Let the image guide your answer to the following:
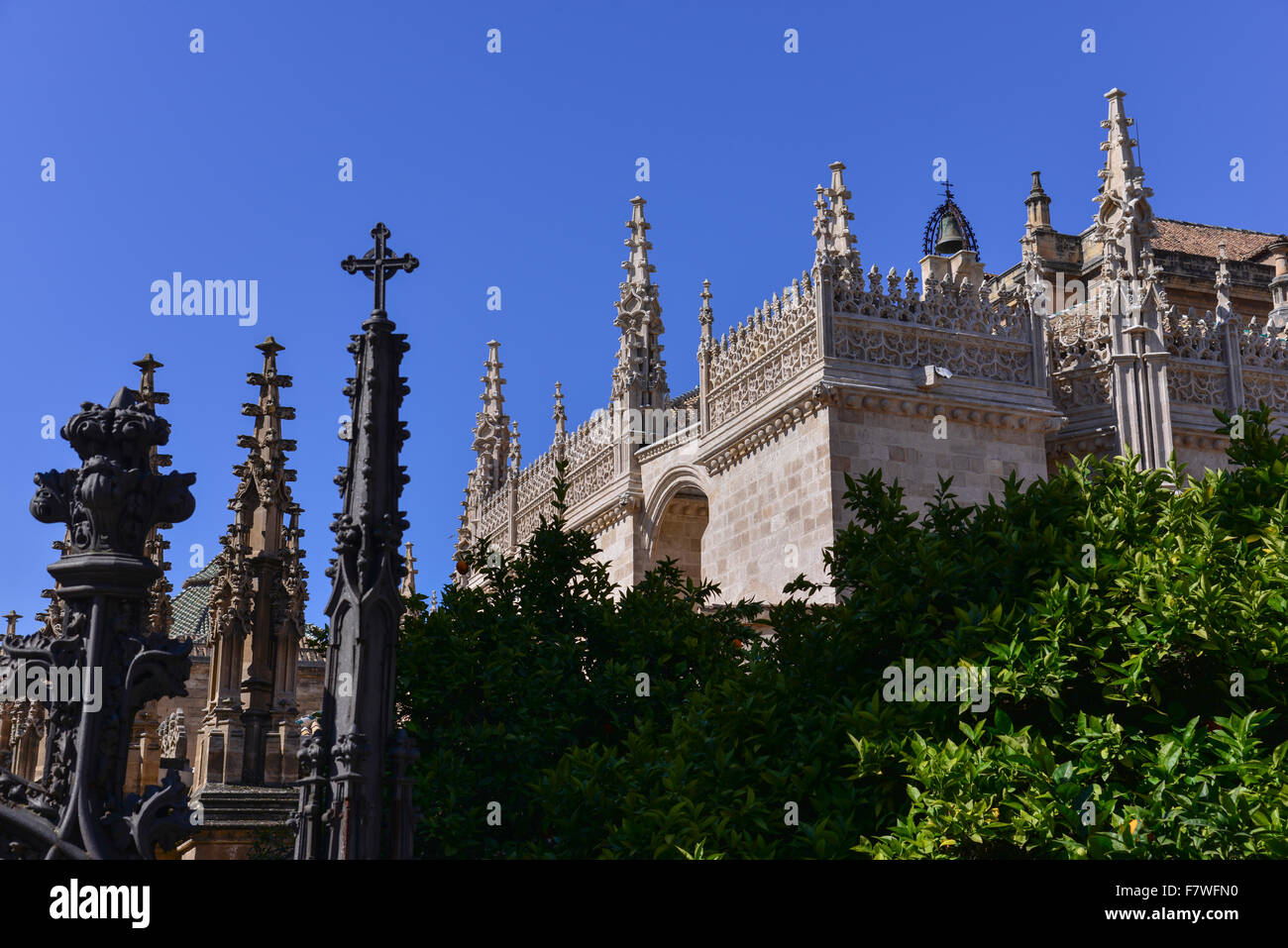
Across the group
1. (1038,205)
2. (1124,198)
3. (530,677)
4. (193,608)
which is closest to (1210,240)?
(1038,205)

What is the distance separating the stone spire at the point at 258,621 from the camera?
53.3 feet

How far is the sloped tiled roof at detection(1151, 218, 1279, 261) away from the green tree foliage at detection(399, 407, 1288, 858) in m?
35.1

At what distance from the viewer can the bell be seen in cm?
4981

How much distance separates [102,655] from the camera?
5.47m

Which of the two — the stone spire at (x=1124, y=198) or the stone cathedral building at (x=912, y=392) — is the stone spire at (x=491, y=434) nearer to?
the stone cathedral building at (x=912, y=392)

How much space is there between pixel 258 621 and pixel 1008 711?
425 inches

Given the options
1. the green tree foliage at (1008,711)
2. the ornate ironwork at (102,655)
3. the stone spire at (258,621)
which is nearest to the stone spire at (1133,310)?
the green tree foliage at (1008,711)

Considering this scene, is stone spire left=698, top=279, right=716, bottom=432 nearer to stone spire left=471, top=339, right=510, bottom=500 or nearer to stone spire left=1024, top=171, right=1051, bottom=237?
stone spire left=471, top=339, right=510, bottom=500

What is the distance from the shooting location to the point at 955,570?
31.6ft

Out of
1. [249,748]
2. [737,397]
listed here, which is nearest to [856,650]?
[249,748]

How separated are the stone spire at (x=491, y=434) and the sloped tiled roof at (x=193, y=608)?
27.0ft
